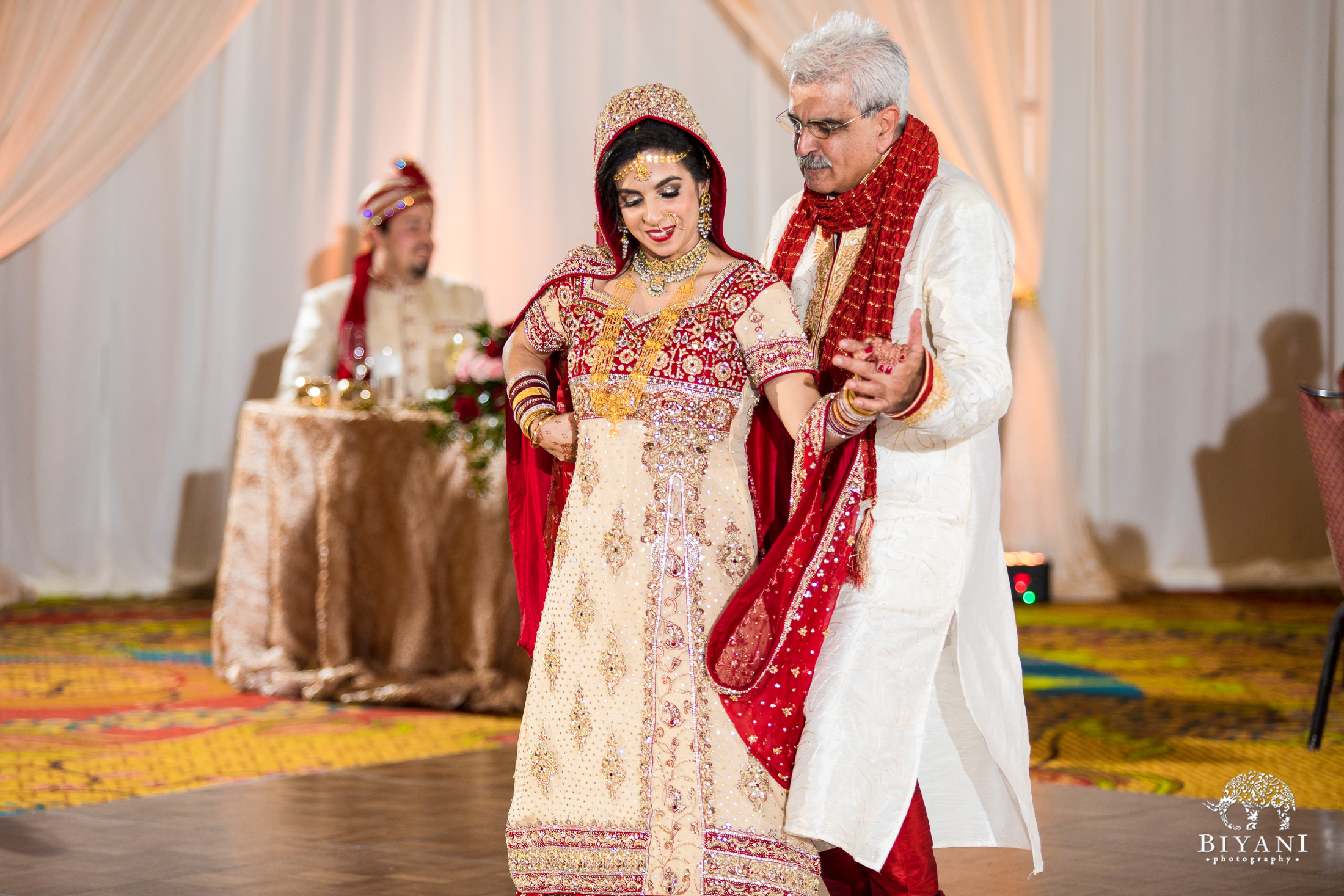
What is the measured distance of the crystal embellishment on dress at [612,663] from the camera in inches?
96.3

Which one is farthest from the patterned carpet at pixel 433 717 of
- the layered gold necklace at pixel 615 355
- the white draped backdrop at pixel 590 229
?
the layered gold necklace at pixel 615 355

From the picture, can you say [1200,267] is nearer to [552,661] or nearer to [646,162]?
[646,162]

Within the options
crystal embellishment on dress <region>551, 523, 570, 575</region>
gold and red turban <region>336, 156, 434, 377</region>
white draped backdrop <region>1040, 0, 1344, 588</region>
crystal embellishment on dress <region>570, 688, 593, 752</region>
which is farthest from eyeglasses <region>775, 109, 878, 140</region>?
white draped backdrop <region>1040, 0, 1344, 588</region>

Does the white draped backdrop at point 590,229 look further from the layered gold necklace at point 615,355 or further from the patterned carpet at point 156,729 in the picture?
the layered gold necklace at point 615,355

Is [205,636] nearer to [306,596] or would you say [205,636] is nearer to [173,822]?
[306,596]

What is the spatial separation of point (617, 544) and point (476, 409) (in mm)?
2488

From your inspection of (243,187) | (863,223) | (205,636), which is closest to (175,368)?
(243,187)

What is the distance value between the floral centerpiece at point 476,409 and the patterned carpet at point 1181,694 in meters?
1.89

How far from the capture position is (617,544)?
8.09 ft

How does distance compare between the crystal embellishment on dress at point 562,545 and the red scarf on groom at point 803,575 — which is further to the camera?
the crystal embellishment on dress at point 562,545

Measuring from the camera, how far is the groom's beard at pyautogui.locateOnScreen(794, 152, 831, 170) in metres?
2.51

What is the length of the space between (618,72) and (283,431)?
3617 millimetres

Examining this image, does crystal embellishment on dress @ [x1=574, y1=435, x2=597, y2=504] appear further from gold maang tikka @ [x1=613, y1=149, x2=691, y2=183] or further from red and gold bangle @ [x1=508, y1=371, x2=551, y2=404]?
gold maang tikka @ [x1=613, y1=149, x2=691, y2=183]

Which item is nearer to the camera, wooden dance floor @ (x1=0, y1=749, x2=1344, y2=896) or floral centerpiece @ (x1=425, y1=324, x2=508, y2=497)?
wooden dance floor @ (x1=0, y1=749, x2=1344, y2=896)
